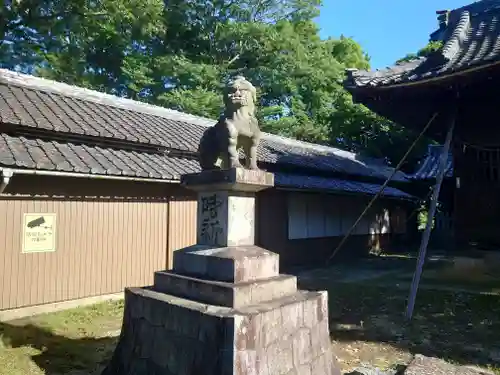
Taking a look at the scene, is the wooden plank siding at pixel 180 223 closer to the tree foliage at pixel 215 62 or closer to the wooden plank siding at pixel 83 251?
the wooden plank siding at pixel 83 251

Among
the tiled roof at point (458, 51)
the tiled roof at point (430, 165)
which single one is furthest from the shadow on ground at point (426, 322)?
the tiled roof at point (430, 165)

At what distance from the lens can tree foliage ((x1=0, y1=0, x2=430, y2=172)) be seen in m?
20.4

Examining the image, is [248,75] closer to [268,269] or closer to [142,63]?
[142,63]

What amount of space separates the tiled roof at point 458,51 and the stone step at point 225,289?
5329mm

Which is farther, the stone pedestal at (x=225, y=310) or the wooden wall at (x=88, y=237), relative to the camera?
the wooden wall at (x=88, y=237)

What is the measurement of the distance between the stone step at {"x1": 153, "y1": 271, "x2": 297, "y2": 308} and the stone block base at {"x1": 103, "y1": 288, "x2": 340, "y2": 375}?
10 cm

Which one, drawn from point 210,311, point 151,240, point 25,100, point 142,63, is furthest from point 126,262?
point 142,63

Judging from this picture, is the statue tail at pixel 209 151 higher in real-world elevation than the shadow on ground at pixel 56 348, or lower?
higher

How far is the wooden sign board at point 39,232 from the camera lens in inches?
308

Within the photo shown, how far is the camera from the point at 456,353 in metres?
5.75

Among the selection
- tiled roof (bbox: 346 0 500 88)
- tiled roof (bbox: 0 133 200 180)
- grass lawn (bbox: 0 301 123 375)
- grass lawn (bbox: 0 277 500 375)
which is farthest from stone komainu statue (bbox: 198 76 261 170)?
tiled roof (bbox: 346 0 500 88)

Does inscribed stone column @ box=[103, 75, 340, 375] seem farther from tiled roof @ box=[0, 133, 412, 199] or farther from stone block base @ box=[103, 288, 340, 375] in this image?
tiled roof @ box=[0, 133, 412, 199]

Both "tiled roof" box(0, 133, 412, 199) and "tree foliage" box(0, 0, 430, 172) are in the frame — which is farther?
"tree foliage" box(0, 0, 430, 172)

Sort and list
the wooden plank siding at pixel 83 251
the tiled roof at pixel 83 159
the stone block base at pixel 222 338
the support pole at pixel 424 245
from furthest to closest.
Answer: the wooden plank siding at pixel 83 251
the tiled roof at pixel 83 159
the support pole at pixel 424 245
the stone block base at pixel 222 338
